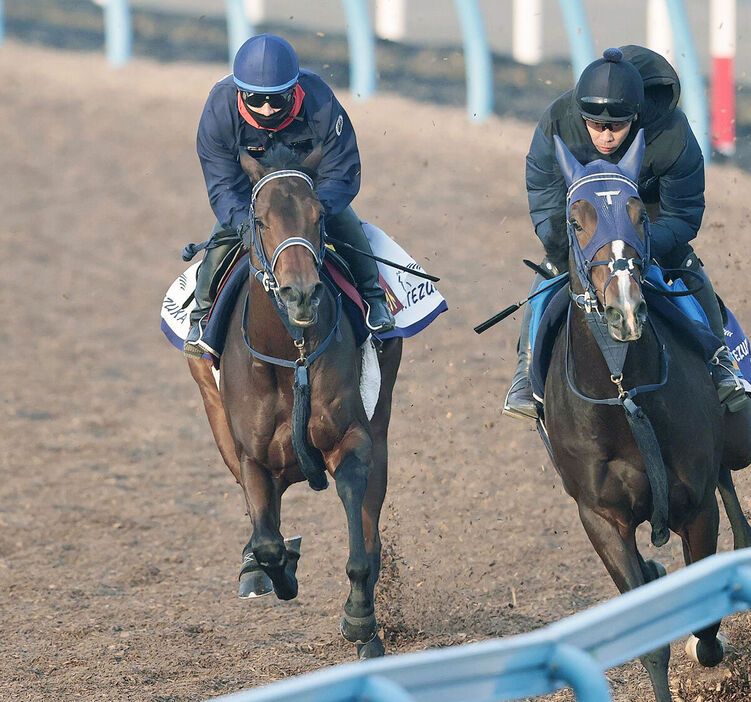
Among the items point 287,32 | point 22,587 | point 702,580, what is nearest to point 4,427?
point 22,587

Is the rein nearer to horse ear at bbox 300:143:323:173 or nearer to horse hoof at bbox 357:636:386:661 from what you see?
horse ear at bbox 300:143:323:173

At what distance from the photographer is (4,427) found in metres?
10.7

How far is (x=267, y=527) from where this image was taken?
6.21 m

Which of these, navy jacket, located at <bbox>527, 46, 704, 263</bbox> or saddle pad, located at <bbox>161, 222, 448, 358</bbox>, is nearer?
navy jacket, located at <bbox>527, 46, 704, 263</bbox>

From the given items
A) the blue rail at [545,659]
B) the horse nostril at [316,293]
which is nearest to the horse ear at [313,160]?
the horse nostril at [316,293]

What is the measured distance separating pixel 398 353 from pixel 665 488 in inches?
84.9

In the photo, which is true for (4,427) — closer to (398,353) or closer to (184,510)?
(184,510)

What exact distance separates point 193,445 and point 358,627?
4547 mm

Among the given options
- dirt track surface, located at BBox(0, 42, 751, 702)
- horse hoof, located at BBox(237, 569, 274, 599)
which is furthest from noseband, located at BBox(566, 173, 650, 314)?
horse hoof, located at BBox(237, 569, 274, 599)

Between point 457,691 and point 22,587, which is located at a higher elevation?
point 457,691

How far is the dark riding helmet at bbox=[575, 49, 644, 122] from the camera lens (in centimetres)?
541

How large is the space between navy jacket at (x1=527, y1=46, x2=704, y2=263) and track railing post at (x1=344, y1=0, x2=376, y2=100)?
10208mm

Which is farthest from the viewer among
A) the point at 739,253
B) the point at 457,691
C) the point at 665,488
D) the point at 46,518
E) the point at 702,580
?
the point at 739,253

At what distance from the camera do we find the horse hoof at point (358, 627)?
609cm
